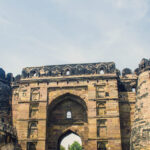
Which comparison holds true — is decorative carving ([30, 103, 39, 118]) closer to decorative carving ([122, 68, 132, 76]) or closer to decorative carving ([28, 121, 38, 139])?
decorative carving ([28, 121, 38, 139])

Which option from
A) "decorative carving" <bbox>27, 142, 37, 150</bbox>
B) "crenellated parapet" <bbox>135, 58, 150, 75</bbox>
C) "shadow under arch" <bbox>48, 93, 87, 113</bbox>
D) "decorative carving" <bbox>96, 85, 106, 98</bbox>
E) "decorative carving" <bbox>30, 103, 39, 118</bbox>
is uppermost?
"crenellated parapet" <bbox>135, 58, 150, 75</bbox>

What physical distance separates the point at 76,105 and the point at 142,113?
4955 millimetres

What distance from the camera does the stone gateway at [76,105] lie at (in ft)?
52.4

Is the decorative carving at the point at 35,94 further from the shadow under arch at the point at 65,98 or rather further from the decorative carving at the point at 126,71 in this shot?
the decorative carving at the point at 126,71

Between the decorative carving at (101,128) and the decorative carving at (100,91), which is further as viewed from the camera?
the decorative carving at (100,91)

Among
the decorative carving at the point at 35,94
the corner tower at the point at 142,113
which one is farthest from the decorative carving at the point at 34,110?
the corner tower at the point at 142,113

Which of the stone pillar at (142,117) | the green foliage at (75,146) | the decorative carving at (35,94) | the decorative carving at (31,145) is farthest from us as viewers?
the green foliage at (75,146)

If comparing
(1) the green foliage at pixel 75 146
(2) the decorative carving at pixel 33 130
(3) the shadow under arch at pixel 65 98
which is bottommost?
(1) the green foliage at pixel 75 146

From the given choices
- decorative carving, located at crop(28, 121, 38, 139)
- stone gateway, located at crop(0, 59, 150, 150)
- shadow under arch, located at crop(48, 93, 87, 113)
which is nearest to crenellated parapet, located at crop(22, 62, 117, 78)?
stone gateway, located at crop(0, 59, 150, 150)

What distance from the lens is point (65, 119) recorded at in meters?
17.4

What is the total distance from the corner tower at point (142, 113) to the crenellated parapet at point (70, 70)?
2.28m

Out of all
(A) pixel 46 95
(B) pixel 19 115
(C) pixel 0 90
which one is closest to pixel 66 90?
(A) pixel 46 95

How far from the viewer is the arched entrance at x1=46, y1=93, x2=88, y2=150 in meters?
17.0

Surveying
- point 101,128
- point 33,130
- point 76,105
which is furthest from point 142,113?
point 33,130
